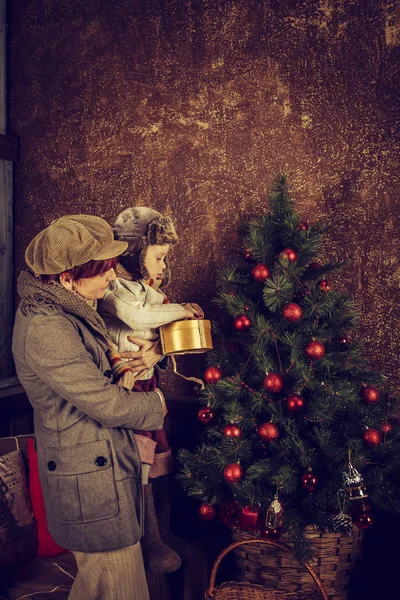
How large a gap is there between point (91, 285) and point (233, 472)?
1.06 metres

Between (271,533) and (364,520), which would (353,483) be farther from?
(271,533)

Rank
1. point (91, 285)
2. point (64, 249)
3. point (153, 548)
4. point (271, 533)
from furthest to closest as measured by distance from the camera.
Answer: point (153, 548) → point (271, 533) → point (91, 285) → point (64, 249)

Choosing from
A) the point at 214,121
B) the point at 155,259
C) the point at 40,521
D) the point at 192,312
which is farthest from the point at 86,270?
the point at 214,121

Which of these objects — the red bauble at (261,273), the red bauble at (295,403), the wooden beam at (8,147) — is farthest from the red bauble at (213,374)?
the wooden beam at (8,147)

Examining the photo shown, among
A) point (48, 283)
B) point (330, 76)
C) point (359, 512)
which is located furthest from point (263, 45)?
point (359, 512)

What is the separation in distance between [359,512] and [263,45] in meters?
2.66

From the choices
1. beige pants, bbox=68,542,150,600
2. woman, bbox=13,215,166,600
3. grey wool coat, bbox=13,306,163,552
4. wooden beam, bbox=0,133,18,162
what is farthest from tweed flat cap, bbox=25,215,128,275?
wooden beam, bbox=0,133,18,162

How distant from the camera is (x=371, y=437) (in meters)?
2.39

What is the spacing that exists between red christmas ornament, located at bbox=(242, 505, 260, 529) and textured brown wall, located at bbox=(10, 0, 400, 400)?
115cm

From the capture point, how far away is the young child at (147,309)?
2.51m

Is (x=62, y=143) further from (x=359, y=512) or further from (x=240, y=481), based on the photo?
(x=359, y=512)

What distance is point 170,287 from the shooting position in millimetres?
3521

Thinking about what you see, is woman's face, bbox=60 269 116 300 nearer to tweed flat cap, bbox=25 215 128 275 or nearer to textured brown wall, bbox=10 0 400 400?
tweed flat cap, bbox=25 215 128 275

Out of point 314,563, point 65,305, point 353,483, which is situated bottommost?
point 314,563
